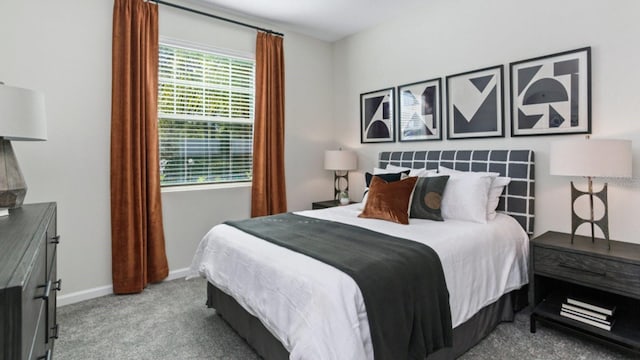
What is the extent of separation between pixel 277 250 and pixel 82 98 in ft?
7.45

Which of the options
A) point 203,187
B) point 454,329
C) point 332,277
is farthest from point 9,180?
point 454,329

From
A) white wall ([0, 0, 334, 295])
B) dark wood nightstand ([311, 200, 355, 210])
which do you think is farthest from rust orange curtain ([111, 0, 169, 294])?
dark wood nightstand ([311, 200, 355, 210])

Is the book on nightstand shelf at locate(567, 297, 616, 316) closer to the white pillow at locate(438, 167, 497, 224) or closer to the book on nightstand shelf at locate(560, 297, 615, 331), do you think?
the book on nightstand shelf at locate(560, 297, 615, 331)

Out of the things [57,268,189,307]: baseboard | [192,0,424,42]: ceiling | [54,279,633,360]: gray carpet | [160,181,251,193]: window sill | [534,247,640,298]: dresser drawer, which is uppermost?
[192,0,424,42]: ceiling

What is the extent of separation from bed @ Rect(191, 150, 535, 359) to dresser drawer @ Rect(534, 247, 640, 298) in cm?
20

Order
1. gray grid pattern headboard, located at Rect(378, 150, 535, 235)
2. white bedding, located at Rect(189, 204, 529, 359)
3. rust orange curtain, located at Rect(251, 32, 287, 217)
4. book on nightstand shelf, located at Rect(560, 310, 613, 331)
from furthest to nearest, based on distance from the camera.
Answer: rust orange curtain, located at Rect(251, 32, 287, 217) → gray grid pattern headboard, located at Rect(378, 150, 535, 235) → book on nightstand shelf, located at Rect(560, 310, 613, 331) → white bedding, located at Rect(189, 204, 529, 359)

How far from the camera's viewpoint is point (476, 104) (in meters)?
3.11

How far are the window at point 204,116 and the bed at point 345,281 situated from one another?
1.35 metres

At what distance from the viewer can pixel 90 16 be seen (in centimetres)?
285

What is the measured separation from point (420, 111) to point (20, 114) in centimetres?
323

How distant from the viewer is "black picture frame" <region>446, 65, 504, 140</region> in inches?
117

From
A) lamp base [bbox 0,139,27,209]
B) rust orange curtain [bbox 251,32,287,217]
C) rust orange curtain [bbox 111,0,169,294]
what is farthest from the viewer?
rust orange curtain [bbox 251,32,287,217]

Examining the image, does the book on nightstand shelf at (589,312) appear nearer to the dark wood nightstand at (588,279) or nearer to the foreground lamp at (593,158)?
the dark wood nightstand at (588,279)

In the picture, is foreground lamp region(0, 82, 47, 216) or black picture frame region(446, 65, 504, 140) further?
black picture frame region(446, 65, 504, 140)
